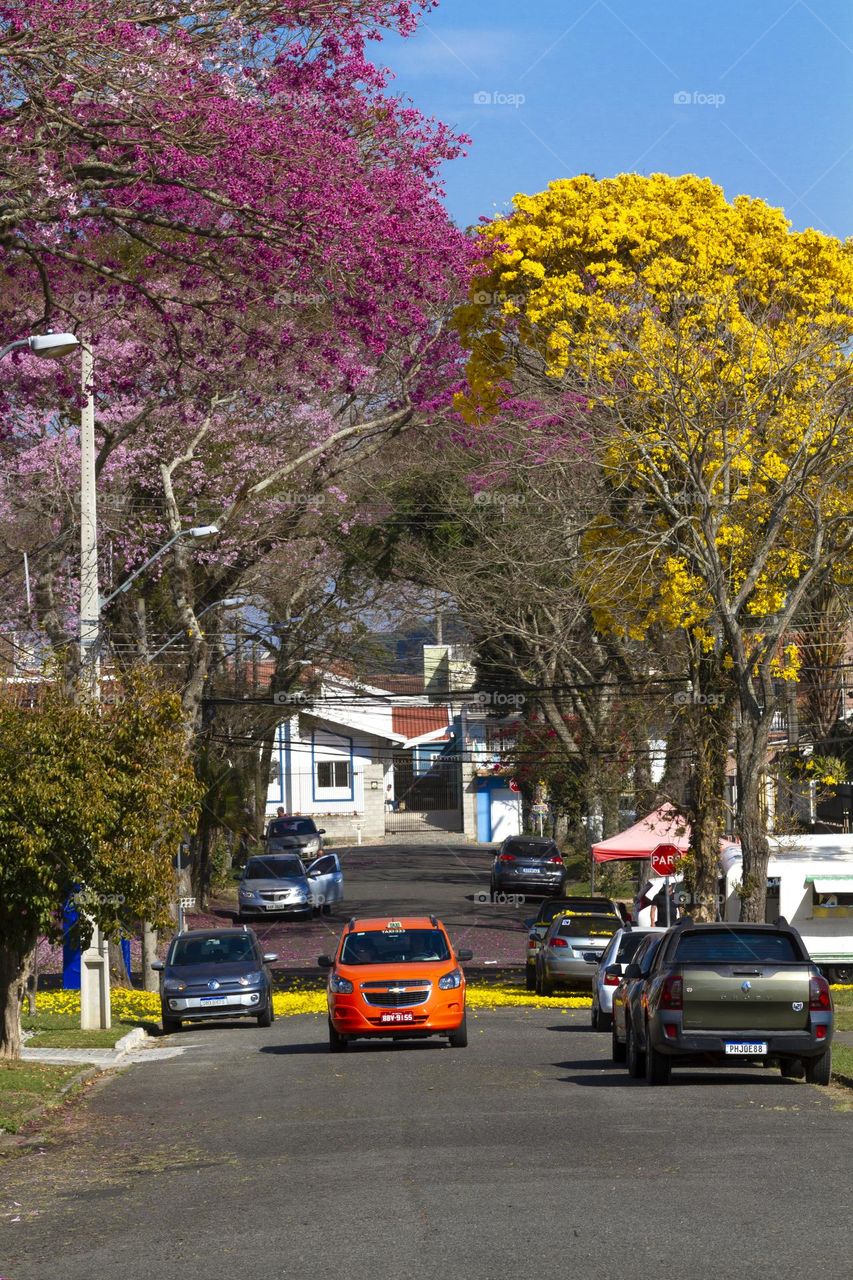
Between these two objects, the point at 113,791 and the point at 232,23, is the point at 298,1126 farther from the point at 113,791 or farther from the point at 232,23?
the point at 232,23

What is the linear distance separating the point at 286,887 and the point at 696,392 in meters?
27.1

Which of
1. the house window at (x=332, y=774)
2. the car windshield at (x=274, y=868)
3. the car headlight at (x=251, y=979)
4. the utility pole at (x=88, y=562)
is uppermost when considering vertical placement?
the utility pole at (x=88, y=562)

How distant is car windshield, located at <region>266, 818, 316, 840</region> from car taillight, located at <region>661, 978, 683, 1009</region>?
168 ft

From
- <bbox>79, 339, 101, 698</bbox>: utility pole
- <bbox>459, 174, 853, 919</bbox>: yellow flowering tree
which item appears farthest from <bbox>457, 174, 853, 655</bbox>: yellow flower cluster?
<bbox>79, 339, 101, 698</bbox>: utility pole

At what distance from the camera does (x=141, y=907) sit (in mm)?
20016

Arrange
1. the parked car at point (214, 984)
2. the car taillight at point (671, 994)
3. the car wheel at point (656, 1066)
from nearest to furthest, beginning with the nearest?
the car taillight at point (671, 994), the car wheel at point (656, 1066), the parked car at point (214, 984)

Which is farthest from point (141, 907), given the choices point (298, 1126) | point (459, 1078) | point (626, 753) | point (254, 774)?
point (254, 774)

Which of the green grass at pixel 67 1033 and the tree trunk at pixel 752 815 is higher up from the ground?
the tree trunk at pixel 752 815

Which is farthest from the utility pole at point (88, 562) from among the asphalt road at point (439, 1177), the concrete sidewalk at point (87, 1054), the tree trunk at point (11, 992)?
the asphalt road at point (439, 1177)

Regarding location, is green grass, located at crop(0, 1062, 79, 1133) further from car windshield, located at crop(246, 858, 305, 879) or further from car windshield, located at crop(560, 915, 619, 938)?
car windshield, located at crop(246, 858, 305, 879)

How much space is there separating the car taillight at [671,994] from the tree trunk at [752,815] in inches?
489

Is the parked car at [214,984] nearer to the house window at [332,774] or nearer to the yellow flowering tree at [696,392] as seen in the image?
the yellow flowering tree at [696,392]

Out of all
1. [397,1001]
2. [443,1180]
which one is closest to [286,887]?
[397,1001]

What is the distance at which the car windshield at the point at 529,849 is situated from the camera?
57.7 m
